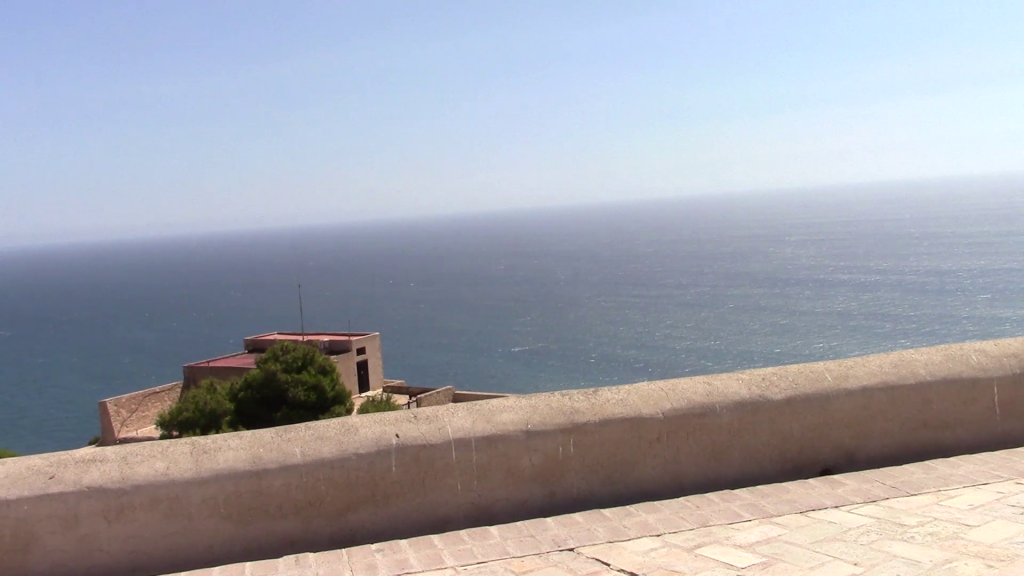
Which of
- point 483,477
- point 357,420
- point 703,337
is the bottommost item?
point 703,337

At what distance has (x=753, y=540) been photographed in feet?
13.5

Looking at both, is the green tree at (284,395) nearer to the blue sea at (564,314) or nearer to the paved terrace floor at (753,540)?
the paved terrace floor at (753,540)

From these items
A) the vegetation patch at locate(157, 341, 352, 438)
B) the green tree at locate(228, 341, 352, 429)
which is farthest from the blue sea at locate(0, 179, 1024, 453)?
the green tree at locate(228, 341, 352, 429)

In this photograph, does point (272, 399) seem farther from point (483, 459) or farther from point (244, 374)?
point (483, 459)

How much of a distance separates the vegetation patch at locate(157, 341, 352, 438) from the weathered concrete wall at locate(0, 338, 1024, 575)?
69.5 feet

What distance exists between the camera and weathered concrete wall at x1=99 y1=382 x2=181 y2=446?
111 ft

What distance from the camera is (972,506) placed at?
177 inches

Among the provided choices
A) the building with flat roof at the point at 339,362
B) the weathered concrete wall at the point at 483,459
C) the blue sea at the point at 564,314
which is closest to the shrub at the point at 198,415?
the building with flat roof at the point at 339,362

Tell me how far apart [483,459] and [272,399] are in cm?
2339

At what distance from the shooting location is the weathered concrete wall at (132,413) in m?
33.8

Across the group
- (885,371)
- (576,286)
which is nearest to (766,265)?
(576,286)

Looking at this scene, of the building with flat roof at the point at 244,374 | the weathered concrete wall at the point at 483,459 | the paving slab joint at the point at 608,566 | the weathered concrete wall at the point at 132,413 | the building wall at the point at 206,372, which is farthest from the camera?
the building wall at the point at 206,372

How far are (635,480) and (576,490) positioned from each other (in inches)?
13.5

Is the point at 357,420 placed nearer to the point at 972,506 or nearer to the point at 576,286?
the point at 972,506
